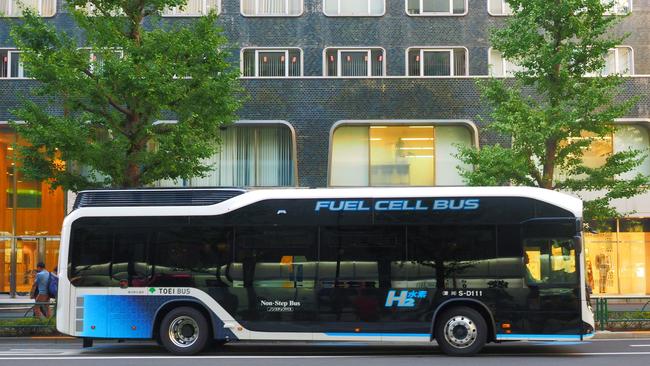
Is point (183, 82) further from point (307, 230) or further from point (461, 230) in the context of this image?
point (461, 230)

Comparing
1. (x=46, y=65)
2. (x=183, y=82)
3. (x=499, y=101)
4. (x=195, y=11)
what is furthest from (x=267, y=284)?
(x=195, y=11)

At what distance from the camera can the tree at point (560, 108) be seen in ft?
73.4

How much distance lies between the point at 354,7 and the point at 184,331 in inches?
777

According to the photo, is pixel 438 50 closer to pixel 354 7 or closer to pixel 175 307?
pixel 354 7

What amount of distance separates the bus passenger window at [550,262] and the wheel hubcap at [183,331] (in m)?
6.21

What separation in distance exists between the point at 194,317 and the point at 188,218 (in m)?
1.86

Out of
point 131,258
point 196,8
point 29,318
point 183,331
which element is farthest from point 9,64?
point 183,331

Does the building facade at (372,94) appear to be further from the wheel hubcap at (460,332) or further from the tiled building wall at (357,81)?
the wheel hubcap at (460,332)

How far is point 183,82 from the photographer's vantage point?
21.0 meters

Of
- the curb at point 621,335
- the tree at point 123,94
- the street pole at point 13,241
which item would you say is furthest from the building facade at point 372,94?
the curb at point 621,335

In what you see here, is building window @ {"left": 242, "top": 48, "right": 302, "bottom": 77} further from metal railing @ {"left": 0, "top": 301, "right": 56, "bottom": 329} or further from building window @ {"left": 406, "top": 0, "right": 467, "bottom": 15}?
metal railing @ {"left": 0, "top": 301, "right": 56, "bottom": 329}

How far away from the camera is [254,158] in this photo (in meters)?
32.4

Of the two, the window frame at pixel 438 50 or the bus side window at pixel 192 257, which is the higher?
the window frame at pixel 438 50

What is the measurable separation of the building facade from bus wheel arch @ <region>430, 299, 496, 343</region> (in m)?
16.6
